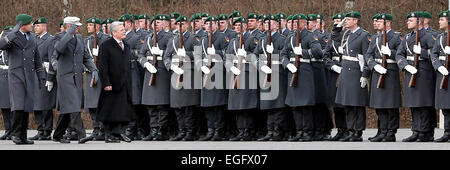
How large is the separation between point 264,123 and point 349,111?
1664 millimetres

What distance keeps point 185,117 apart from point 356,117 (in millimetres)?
2783

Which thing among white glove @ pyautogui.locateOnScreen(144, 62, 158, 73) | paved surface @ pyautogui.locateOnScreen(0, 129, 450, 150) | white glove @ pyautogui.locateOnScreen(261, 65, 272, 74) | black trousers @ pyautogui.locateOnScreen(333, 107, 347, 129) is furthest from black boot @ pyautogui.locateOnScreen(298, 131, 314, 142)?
white glove @ pyautogui.locateOnScreen(144, 62, 158, 73)

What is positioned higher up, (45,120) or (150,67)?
(150,67)

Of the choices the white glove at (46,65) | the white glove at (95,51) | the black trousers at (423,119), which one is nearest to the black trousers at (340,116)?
the black trousers at (423,119)

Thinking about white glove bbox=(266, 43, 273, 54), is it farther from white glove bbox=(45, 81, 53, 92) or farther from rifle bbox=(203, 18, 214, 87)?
white glove bbox=(45, 81, 53, 92)

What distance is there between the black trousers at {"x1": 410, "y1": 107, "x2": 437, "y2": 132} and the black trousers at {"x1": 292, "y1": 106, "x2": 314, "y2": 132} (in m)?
1.54

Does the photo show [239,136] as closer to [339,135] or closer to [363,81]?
[339,135]

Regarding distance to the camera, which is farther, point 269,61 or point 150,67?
point 150,67

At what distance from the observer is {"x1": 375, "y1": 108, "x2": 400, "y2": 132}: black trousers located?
19.1 m

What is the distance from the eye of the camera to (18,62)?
18672 millimetres

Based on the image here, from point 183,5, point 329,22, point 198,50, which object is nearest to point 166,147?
point 198,50

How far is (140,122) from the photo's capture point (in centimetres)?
2141

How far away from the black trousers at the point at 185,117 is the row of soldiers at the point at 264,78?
2 cm

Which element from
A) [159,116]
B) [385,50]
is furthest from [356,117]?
[159,116]
